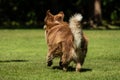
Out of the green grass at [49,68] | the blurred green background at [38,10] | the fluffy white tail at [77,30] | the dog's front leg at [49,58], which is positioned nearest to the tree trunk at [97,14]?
the blurred green background at [38,10]

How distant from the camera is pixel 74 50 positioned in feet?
39.1

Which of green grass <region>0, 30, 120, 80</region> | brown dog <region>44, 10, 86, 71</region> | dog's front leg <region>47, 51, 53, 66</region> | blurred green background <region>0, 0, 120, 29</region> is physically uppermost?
brown dog <region>44, 10, 86, 71</region>

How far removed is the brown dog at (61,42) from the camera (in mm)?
12023

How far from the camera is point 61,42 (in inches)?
489

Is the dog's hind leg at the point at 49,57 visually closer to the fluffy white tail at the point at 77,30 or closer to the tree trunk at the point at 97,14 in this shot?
the fluffy white tail at the point at 77,30

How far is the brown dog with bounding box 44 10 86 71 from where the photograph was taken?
39.4ft

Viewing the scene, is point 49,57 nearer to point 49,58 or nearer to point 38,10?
point 49,58

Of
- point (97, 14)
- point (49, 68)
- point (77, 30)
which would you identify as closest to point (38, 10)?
point (97, 14)

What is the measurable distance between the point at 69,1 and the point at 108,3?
385 centimetres

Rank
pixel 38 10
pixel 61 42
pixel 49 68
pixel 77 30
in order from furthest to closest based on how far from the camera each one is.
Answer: pixel 38 10
pixel 49 68
pixel 61 42
pixel 77 30

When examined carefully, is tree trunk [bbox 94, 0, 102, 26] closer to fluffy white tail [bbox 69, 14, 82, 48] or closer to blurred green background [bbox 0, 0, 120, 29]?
blurred green background [bbox 0, 0, 120, 29]

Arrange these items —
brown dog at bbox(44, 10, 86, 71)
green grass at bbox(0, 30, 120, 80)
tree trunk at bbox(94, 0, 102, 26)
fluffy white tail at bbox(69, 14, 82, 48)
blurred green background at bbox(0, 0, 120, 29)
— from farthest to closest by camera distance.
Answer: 1. blurred green background at bbox(0, 0, 120, 29)
2. tree trunk at bbox(94, 0, 102, 26)
3. brown dog at bbox(44, 10, 86, 71)
4. fluffy white tail at bbox(69, 14, 82, 48)
5. green grass at bbox(0, 30, 120, 80)

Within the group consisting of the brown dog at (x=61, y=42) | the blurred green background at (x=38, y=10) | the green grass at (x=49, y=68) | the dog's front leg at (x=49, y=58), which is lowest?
the blurred green background at (x=38, y=10)

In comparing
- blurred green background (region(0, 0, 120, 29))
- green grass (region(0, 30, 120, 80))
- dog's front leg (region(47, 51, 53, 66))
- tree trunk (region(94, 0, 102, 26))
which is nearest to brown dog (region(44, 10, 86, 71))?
Answer: dog's front leg (region(47, 51, 53, 66))
